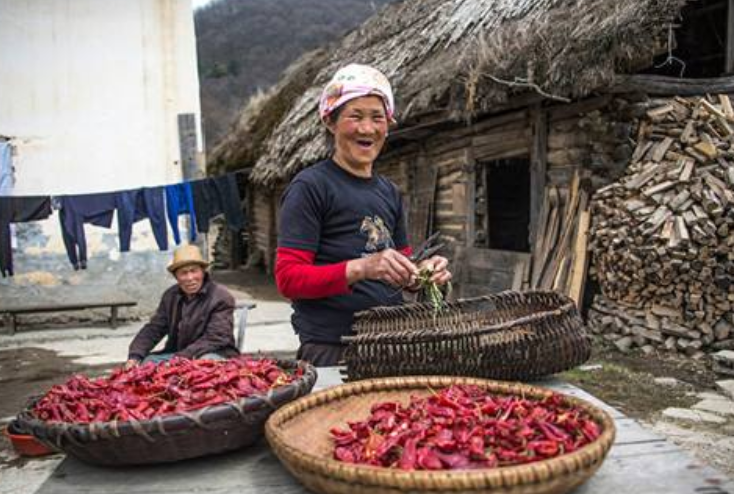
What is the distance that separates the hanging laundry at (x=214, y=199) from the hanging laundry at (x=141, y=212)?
51cm

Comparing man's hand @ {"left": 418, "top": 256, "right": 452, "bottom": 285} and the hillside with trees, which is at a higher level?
the hillside with trees

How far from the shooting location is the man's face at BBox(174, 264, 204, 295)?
14.8 ft

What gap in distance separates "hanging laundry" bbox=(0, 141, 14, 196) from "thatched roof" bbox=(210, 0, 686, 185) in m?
4.27

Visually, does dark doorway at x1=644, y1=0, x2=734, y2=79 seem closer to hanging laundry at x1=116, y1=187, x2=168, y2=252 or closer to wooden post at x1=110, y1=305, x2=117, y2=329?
hanging laundry at x1=116, y1=187, x2=168, y2=252

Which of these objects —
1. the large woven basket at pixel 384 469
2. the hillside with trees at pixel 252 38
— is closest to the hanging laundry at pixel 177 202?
the large woven basket at pixel 384 469

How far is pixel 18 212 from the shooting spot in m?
9.43

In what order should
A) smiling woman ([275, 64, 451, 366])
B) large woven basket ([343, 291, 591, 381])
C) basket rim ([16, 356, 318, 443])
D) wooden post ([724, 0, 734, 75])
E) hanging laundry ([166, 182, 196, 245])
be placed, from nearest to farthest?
basket rim ([16, 356, 318, 443])
large woven basket ([343, 291, 591, 381])
smiling woman ([275, 64, 451, 366])
wooden post ([724, 0, 734, 75])
hanging laundry ([166, 182, 196, 245])

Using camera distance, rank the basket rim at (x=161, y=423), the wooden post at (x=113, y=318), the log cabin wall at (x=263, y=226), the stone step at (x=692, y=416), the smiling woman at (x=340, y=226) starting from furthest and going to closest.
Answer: the log cabin wall at (x=263, y=226), the wooden post at (x=113, y=318), the stone step at (x=692, y=416), the smiling woman at (x=340, y=226), the basket rim at (x=161, y=423)

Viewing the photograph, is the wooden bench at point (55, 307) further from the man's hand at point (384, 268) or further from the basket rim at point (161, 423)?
the basket rim at point (161, 423)

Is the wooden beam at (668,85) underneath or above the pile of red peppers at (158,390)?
above

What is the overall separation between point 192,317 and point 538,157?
4.62 metres

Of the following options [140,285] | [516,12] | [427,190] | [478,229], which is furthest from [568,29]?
[140,285]

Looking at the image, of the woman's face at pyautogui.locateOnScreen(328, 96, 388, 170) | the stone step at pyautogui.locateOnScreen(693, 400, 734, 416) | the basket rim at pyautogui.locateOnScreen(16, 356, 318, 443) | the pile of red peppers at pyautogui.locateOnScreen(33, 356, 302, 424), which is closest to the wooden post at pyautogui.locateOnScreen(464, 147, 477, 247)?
the stone step at pyautogui.locateOnScreen(693, 400, 734, 416)

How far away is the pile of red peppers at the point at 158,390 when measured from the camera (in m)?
1.70
